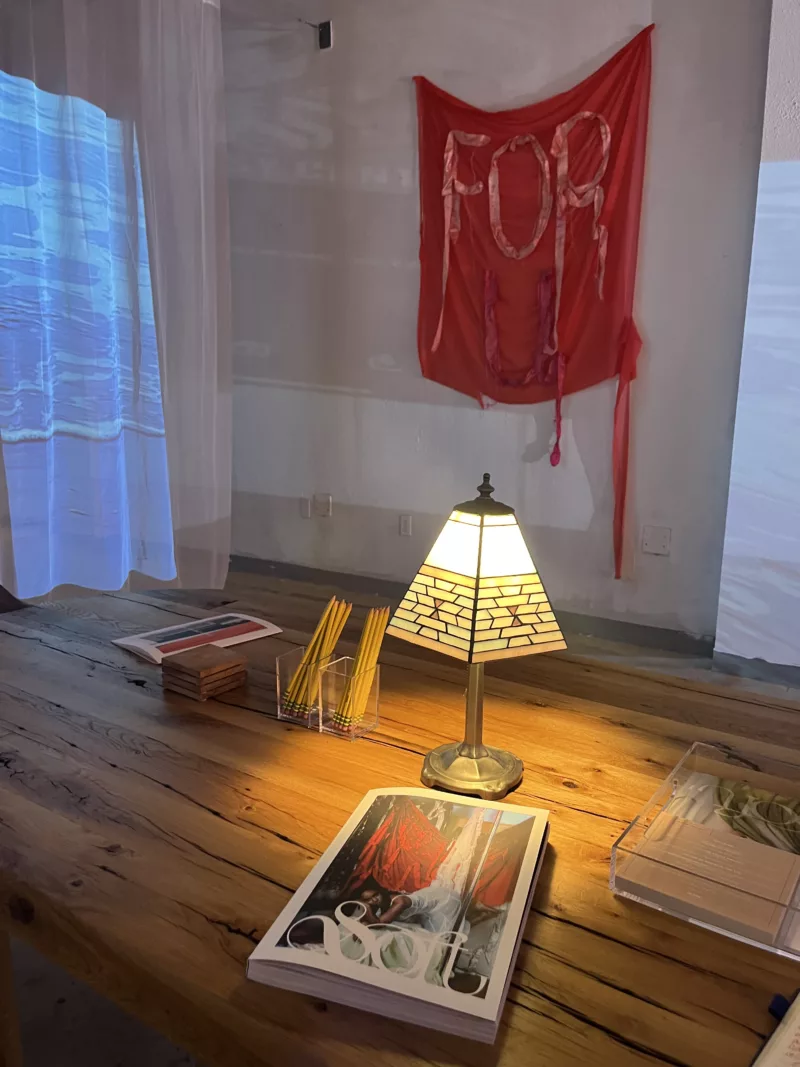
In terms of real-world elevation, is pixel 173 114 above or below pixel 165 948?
above

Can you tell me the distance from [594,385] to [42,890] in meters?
2.59

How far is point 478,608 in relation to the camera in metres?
0.97

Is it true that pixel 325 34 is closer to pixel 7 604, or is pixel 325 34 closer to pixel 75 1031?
pixel 7 604

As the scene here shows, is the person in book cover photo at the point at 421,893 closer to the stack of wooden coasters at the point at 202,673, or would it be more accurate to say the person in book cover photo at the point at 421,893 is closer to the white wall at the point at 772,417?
the stack of wooden coasters at the point at 202,673

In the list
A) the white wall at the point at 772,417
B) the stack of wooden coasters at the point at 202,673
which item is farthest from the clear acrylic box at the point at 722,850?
the white wall at the point at 772,417

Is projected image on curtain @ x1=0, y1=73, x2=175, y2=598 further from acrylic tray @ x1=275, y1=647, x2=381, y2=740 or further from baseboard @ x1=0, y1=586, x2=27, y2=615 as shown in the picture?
acrylic tray @ x1=275, y1=647, x2=381, y2=740

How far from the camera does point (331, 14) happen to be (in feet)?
11.0

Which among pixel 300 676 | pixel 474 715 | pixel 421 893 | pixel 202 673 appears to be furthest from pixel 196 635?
pixel 421 893

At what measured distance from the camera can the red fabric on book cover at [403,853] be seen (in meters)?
0.84

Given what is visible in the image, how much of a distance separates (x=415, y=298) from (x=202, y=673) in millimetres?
2386

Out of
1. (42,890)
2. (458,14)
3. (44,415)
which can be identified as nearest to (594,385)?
(458,14)

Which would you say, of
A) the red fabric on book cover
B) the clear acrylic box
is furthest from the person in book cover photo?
the clear acrylic box

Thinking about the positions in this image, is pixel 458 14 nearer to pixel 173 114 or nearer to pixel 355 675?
pixel 173 114

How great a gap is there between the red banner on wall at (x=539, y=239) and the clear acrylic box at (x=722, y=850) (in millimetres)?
2065
